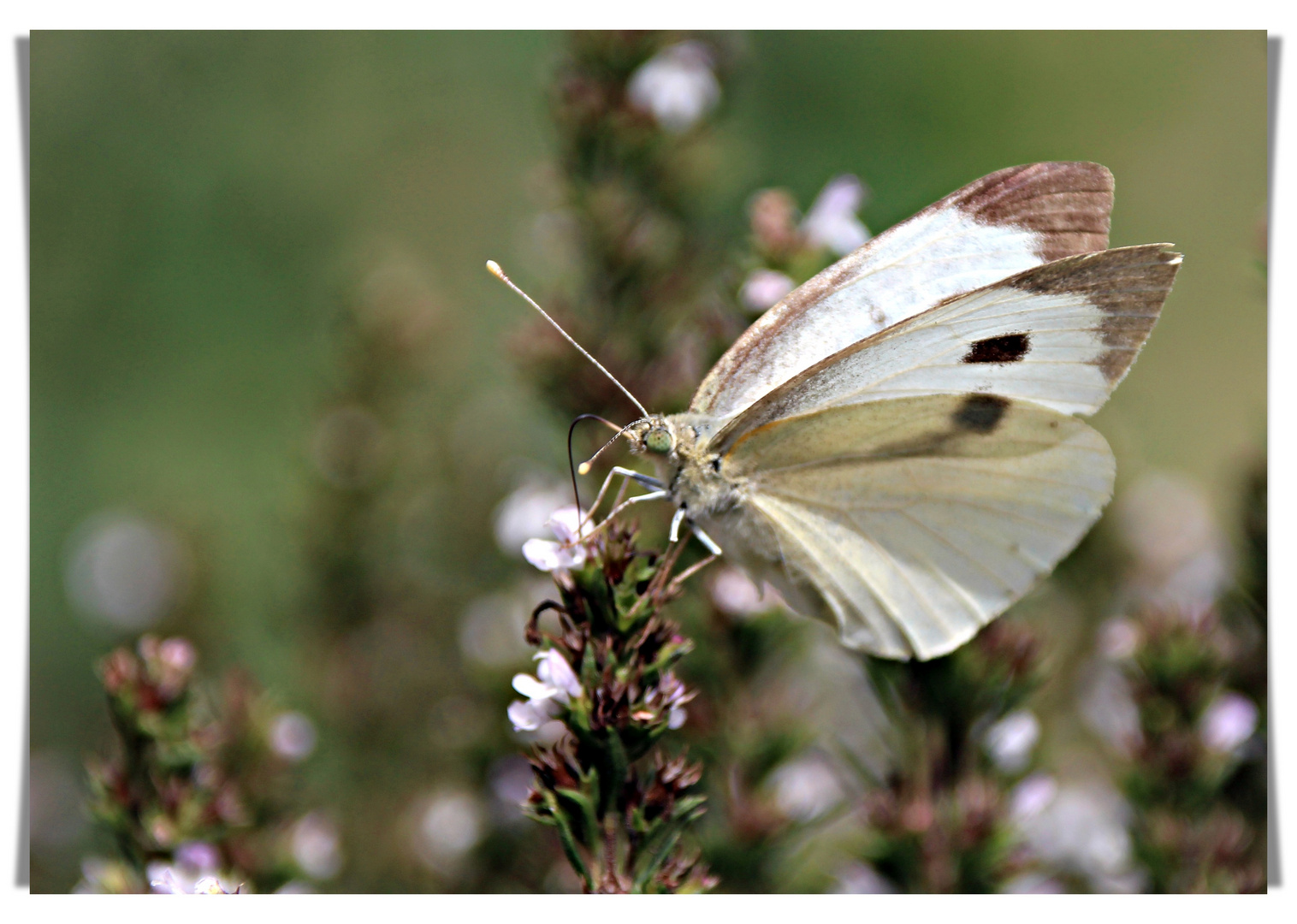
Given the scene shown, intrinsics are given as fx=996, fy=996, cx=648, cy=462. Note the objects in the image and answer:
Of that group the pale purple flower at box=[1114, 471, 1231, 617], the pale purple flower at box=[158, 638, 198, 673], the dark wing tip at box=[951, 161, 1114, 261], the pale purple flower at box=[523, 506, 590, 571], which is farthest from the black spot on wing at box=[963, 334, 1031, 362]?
the pale purple flower at box=[158, 638, 198, 673]

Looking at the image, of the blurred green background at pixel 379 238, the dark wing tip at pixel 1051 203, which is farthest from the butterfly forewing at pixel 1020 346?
the blurred green background at pixel 379 238

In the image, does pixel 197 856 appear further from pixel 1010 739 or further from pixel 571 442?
pixel 1010 739

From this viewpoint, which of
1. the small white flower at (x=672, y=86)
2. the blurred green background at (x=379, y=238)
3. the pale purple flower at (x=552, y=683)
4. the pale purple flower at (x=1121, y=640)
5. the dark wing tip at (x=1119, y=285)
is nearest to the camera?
the pale purple flower at (x=552, y=683)

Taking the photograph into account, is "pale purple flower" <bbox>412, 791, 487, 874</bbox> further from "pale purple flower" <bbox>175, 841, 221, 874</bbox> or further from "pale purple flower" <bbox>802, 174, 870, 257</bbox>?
"pale purple flower" <bbox>802, 174, 870, 257</bbox>

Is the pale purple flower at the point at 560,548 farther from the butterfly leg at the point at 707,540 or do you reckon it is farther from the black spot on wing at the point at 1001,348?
the black spot on wing at the point at 1001,348

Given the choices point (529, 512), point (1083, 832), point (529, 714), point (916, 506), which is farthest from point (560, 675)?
point (1083, 832)

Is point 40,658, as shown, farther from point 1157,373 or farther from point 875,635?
point 1157,373
